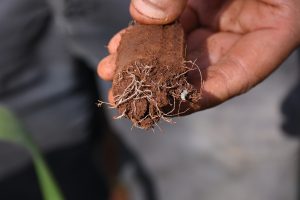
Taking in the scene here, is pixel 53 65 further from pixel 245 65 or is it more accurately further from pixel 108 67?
pixel 245 65

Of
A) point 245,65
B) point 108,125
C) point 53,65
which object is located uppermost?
point 53,65

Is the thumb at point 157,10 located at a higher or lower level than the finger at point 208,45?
higher

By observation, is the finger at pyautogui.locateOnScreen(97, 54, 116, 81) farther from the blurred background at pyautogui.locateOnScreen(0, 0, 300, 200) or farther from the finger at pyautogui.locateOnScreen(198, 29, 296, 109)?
the blurred background at pyautogui.locateOnScreen(0, 0, 300, 200)

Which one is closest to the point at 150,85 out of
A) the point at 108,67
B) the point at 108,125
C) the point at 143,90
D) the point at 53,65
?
the point at 143,90

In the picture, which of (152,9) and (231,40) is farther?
(231,40)

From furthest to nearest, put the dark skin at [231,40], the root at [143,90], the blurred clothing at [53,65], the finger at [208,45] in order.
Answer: the blurred clothing at [53,65], the finger at [208,45], the dark skin at [231,40], the root at [143,90]

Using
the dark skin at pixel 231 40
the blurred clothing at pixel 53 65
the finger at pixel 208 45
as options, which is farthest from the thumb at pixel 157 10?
the blurred clothing at pixel 53 65

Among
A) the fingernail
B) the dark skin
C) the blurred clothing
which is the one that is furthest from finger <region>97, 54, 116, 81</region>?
the blurred clothing

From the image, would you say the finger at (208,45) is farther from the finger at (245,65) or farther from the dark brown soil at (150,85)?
the dark brown soil at (150,85)
